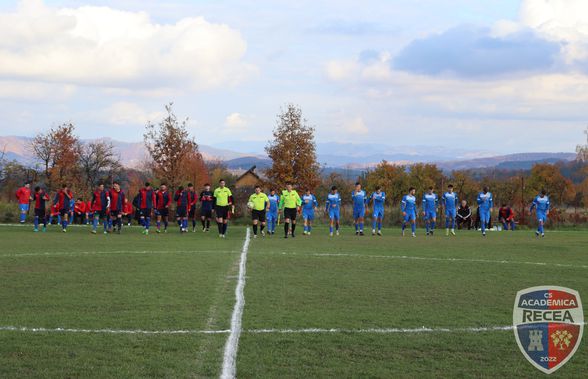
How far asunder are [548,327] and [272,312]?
11.9ft

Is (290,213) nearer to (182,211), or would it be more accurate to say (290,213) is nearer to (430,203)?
(182,211)

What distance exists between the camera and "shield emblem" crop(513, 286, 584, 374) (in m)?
7.56

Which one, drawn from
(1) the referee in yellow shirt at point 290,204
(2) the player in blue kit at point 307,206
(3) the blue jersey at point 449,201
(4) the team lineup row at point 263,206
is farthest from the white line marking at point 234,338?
(3) the blue jersey at point 449,201

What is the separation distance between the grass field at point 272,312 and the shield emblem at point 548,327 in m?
0.17

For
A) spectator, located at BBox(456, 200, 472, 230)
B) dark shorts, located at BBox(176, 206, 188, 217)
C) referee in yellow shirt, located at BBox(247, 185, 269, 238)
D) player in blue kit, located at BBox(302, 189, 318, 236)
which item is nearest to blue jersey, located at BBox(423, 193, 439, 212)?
player in blue kit, located at BBox(302, 189, 318, 236)

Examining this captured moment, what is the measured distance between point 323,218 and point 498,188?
21.7m

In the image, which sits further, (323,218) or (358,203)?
(323,218)

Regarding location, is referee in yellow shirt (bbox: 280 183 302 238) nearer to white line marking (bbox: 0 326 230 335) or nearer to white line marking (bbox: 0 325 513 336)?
white line marking (bbox: 0 325 513 336)

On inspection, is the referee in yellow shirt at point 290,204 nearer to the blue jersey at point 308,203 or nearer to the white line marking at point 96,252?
the blue jersey at point 308,203

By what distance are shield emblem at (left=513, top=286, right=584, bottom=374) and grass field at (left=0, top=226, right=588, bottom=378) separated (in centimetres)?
17

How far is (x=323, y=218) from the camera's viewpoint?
4162 cm

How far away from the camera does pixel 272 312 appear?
980 centimetres

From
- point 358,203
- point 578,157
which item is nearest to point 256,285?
point 358,203

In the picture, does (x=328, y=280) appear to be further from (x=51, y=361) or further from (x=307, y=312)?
(x=51, y=361)
